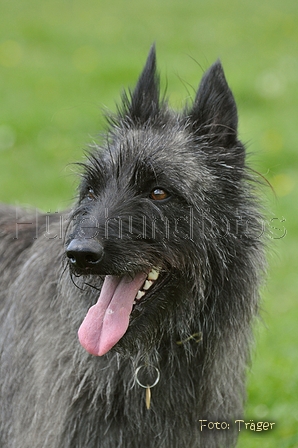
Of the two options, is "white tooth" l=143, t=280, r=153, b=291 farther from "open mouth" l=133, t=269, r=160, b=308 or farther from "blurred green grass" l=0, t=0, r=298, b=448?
"blurred green grass" l=0, t=0, r=298, b=448

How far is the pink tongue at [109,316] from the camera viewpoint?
3715mm

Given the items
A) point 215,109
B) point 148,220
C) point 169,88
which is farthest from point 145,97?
point 169,88

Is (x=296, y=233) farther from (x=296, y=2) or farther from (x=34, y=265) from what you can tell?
(x=296, y=2)

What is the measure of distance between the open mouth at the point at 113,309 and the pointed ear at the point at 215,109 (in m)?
0.97

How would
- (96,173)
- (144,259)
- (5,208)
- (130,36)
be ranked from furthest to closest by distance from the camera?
(130,36) < (5,208) < (96,173) < (144,259)

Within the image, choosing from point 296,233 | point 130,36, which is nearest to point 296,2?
point 130,36

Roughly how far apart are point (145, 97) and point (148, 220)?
98 cm

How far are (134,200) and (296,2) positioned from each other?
2041cm

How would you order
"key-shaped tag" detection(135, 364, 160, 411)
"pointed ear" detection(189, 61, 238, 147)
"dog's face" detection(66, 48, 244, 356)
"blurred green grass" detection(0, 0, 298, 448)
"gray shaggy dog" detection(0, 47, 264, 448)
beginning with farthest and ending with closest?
"blurred green grass" detection(0, 0, 298, 448) < "pointed ear" detection(189, 61, 238, 147) < "key-shaped tag" detection(135, 364, 160, 411) < "gray shaggy dog" detection(0, 47, 264, 448) < "dog's face" detection(66, 48, 244, 356)

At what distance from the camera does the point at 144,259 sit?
371cm

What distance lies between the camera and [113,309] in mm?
3742

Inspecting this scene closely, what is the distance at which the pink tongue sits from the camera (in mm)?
3715

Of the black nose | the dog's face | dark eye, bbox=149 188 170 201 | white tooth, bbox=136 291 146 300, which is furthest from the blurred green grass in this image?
the black nose

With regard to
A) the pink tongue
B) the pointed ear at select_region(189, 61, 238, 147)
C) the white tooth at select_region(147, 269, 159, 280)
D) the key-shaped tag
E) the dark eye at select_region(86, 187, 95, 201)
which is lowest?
the key-shaped tag
